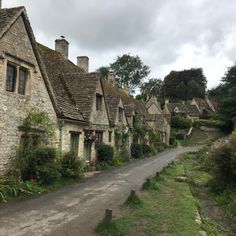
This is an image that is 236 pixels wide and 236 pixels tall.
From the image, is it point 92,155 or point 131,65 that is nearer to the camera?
point 92,155

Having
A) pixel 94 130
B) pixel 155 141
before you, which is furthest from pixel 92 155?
pixel 155 141

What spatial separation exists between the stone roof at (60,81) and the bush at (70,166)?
224cm

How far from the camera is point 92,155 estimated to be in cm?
2234

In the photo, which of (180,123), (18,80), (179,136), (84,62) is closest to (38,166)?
(18,80)

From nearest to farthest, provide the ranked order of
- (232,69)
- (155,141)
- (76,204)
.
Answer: (76,204) → (155,141) → (232,69)

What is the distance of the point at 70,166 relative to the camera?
54.4 ft

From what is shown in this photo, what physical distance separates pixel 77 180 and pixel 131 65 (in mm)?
73594

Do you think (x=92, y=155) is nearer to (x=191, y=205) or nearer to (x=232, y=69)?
(x=191, y=205)

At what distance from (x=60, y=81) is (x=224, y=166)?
1236cm

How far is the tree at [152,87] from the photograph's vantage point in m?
97.8

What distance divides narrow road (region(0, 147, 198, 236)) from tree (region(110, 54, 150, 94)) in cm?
7392

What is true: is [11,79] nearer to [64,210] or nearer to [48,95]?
[48,95]

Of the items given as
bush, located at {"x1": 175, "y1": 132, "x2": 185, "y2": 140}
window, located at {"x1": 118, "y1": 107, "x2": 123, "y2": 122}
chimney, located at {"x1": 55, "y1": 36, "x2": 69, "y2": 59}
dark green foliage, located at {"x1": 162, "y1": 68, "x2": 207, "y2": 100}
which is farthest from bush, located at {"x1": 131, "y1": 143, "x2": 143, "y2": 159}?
dark green foliage, located at {"x1": 162, "y1": 68, "x2": 207, "y2": 100}

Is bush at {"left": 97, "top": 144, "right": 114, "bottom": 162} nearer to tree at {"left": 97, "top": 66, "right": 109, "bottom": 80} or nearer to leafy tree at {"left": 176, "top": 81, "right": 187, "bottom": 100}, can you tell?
tree at {"left": 97, "top": 66, "right": 109, "bottom": 80}
